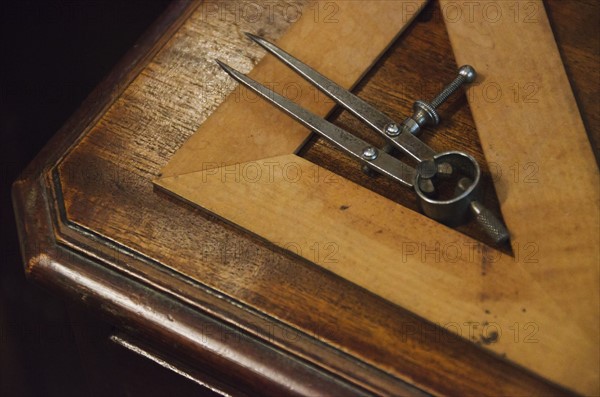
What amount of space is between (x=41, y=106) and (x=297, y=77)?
2.71 ft

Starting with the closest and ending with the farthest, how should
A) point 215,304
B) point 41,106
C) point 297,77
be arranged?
point 215,304
point 297,77
point 41,106

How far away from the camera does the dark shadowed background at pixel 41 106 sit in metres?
1.61

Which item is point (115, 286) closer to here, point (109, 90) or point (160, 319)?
point (160, 319)

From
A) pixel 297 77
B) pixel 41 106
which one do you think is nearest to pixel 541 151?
pixel 297 77

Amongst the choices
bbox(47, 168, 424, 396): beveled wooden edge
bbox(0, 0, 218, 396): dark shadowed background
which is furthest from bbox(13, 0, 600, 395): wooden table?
bbox(0, 0, 218, 396): dark shadowed background

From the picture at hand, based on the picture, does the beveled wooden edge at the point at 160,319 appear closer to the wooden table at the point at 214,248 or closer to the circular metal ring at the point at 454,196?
the wooden table at the point at 214,248

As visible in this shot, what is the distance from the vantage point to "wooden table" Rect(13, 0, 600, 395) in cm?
89

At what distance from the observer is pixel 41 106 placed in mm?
1681

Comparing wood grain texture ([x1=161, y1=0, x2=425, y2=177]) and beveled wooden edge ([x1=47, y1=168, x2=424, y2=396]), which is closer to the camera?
beveled wooden edge ([x1=47, y1=168, x2=424, y2=396])

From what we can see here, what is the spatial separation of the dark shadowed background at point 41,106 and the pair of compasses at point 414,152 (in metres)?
0.75

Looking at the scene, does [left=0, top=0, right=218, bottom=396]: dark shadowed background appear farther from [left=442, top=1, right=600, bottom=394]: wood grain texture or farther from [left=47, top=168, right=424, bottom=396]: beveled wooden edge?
[left=442, top=1, right=600, bottom=394]: wood grain texture

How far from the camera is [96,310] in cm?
99

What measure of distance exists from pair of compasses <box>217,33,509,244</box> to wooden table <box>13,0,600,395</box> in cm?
4

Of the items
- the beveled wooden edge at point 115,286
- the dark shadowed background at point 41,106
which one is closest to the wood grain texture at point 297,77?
the beveled wooden edge at point 115,286
